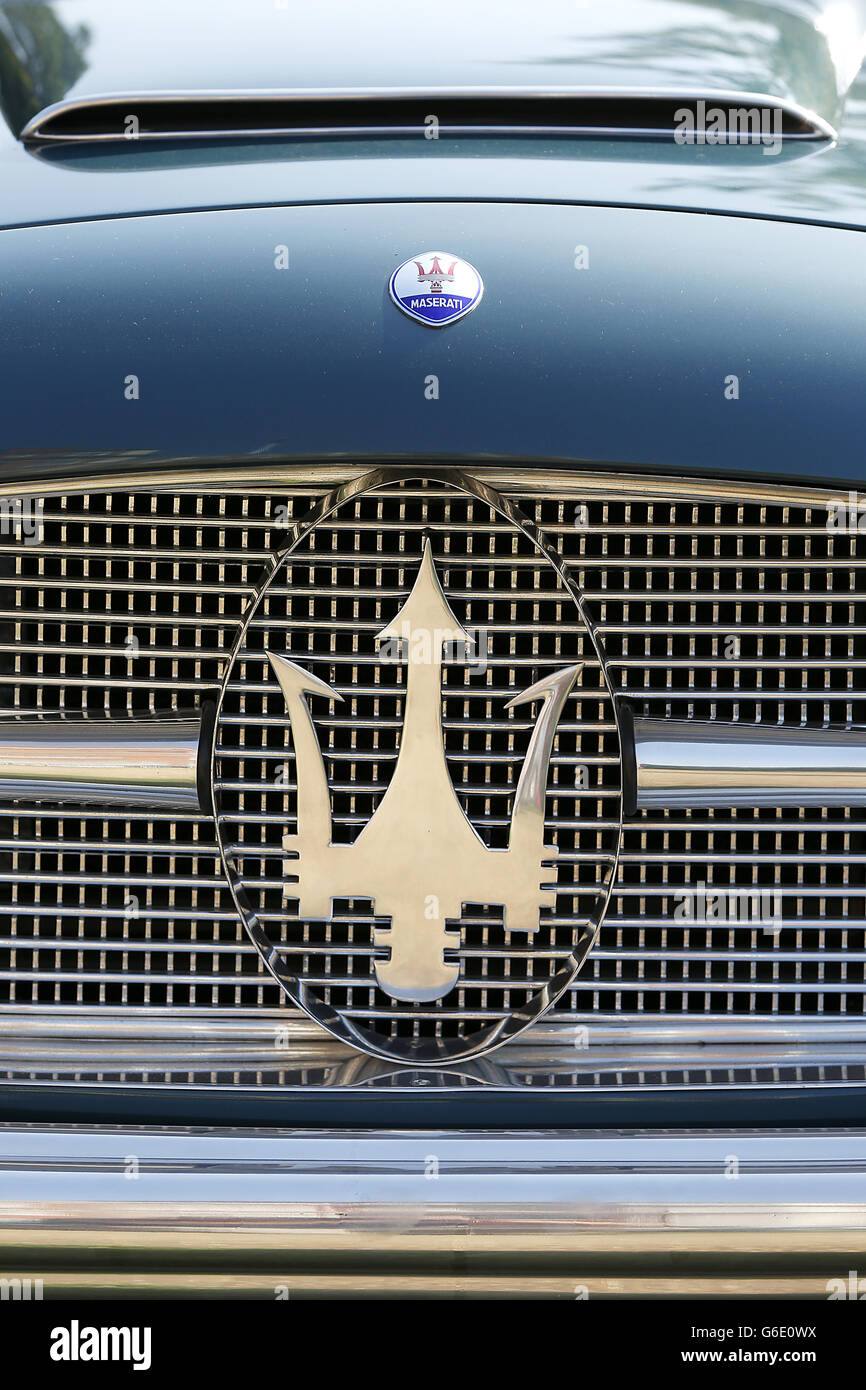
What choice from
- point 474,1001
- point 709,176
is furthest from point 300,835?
point 709,176

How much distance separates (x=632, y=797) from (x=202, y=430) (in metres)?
0.68

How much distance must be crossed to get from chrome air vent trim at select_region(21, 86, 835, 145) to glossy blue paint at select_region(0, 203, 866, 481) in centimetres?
29

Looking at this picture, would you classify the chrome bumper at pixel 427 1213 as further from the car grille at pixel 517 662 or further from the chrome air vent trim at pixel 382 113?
the chrome air vent trim at pixel 382 113

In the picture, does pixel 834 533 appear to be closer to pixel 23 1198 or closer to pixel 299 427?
pixel 299 427

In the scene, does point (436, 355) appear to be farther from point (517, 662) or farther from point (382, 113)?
point (382, 113)

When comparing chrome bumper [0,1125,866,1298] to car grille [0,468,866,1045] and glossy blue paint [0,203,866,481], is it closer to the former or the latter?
car grille [0,468,866,1045]

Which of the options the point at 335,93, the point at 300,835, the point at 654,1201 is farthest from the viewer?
the point at 335,93

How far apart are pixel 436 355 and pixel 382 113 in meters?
0.50

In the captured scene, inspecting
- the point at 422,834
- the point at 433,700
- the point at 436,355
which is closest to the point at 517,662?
the point at 433,700

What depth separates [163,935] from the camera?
1.90 m

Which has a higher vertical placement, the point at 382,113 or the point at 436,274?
the point at 382,113

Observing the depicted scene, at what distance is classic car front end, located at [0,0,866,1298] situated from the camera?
1682 millimetres

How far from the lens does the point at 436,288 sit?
66.6 inches

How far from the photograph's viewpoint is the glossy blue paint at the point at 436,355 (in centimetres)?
168
